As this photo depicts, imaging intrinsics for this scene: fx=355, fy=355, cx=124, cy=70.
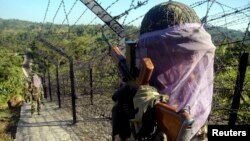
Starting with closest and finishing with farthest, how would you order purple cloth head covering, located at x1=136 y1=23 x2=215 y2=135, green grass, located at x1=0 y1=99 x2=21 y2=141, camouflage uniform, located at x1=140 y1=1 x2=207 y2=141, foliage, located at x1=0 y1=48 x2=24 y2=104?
purple cloth head covering, located at x1=136 y1=23 x2=215 y2=135 < camouflage uniform, located at x1=140 y1=1 x2=207 y2=141 < green grass, located at x1=0 y1=99 x2=21 y2=141 < foliage, located at x1=0 y1=48 x2=24 y2=104

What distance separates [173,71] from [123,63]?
0.42m

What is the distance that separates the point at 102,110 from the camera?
10.6 metres

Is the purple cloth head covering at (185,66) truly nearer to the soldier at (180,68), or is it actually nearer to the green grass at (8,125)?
the soldier at (180,68)

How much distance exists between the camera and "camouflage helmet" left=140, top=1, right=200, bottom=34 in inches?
104

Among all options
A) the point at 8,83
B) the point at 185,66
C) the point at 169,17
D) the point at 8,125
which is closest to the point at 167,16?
the point at 169,17

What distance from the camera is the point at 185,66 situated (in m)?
2.50

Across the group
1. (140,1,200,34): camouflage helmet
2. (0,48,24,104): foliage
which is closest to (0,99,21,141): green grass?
(0,48,24,104): foliage

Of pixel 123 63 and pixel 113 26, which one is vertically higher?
pixel 113 26

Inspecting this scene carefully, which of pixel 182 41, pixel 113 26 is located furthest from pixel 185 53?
pixel 113 26

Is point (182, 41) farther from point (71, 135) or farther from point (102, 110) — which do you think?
point (102, 110)

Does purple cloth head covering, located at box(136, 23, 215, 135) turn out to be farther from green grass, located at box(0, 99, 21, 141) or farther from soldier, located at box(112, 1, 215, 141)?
green grass, located at box(0, 99, 21, 141)

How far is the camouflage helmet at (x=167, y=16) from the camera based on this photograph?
264 cm

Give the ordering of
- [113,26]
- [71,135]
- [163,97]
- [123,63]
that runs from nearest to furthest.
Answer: [163,97]
[123,63]
[113,26]
[71,135]

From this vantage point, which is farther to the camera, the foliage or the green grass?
the foliage
